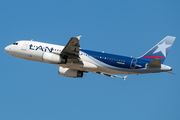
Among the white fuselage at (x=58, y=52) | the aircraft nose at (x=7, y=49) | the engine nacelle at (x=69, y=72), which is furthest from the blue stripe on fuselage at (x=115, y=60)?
the aircraft nose at (x=7, y=49)

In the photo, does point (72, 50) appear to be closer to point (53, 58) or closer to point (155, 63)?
point (53, 58)

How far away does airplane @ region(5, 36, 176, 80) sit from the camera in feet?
136

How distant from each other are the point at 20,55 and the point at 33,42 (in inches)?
A: 121

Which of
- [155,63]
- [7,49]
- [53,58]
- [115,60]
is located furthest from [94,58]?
[7,49]

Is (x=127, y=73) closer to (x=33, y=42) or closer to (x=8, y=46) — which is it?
(x=33, y=42)

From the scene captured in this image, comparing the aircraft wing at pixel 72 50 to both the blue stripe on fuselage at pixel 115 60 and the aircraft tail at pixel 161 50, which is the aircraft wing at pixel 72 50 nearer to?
the blue stripe on fuselage at pixel 115 60

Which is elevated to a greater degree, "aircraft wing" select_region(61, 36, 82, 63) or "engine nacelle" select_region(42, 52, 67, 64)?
"aircraft wing" select_region(61, 36, 82, 63)

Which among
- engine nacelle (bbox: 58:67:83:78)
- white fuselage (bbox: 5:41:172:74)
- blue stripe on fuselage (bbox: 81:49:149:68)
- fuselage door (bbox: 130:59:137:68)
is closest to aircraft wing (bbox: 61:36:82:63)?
white fuselage (bbox: 5:41:172:74)

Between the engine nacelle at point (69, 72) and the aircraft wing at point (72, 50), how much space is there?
420 centimetres

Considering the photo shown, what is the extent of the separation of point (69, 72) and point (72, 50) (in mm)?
6453

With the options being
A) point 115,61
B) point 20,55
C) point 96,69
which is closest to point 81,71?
point 96,69

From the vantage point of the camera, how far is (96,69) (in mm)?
43844

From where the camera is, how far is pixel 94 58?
143ft

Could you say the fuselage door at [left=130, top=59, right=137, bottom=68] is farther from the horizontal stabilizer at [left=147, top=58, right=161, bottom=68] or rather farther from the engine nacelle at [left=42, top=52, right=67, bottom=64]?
the engine nacelle at [left=42, top=52, right=67, bottom=64]
